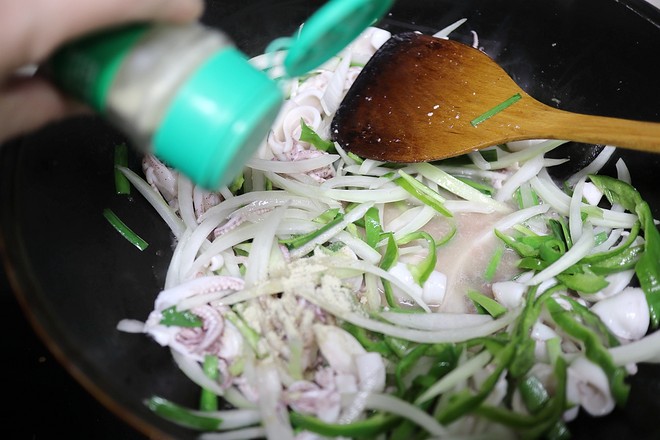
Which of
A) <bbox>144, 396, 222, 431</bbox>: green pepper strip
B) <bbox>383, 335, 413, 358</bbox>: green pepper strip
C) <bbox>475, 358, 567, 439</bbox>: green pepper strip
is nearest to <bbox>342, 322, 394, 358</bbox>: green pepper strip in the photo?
<bbox>383, 335, 413, 358</bbox>: green pepper strip

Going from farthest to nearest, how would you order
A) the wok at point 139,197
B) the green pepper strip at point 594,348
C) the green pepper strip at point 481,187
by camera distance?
the green pepper strip at point 481,187 < the green pepper strip at point 594,348 < the wok at point 139,197

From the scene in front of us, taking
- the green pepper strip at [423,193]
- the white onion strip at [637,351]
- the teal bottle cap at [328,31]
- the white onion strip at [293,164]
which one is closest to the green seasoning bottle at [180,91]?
the teal bottle cap at [328,31]

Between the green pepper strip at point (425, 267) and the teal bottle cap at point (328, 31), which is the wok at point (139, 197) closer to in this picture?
the green pepper strip at point (425, 267)

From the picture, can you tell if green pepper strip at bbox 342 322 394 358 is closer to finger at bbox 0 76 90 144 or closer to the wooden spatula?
the wooden spatula

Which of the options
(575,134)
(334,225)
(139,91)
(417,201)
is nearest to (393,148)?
(417,201)

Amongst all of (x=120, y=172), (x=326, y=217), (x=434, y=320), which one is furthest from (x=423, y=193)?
(x=120, y=172)

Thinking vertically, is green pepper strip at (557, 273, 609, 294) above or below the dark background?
above
